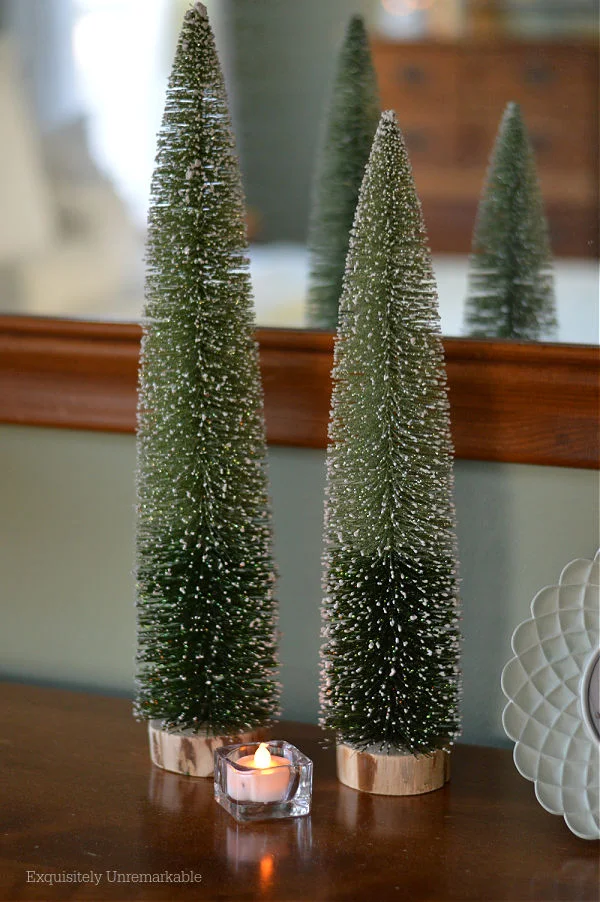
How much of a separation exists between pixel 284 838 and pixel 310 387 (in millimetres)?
364

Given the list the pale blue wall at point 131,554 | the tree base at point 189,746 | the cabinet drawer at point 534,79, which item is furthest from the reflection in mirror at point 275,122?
the tree base at point 189,746

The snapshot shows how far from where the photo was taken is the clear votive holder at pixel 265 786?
2.45 ft

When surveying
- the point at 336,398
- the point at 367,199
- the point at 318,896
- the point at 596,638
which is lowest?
the point at 318,896

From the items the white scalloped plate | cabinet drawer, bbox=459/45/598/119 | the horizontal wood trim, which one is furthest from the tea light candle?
cabinet drawer, bbox=459/45/598/119

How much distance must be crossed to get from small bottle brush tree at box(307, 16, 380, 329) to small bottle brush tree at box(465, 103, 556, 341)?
0.35ft

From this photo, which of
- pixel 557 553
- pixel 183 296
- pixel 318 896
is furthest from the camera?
pixel 557 553

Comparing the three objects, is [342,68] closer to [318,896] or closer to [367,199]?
[367,199]

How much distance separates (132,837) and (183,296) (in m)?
0.38

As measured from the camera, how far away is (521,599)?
89 centimetres

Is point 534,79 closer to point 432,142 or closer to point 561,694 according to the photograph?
point 432,142

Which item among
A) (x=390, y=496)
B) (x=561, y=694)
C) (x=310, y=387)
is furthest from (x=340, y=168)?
(x=561, y=694)

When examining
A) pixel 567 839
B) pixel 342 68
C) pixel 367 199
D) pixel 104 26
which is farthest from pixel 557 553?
pixel 104 26

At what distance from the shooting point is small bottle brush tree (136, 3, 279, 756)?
2.49 feet

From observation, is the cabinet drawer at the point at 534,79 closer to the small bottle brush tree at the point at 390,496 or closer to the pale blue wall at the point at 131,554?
the small bottle brush tree at the point at 390,496
